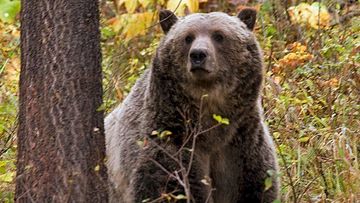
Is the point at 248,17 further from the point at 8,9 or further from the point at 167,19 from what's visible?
the point at 8,9

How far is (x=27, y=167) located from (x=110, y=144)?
1.31 meters

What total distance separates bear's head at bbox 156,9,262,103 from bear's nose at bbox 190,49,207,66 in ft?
0.17

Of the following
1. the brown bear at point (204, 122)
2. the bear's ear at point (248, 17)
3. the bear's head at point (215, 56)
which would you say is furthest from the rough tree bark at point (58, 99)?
the bear's ear at point (248, 17)

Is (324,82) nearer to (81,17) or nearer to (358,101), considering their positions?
(358,101)

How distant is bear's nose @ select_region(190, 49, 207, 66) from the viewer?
5523mm

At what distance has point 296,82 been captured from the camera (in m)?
7.92

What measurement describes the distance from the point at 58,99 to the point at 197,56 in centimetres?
92

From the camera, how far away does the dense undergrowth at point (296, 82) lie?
632 cm

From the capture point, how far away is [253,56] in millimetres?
5859

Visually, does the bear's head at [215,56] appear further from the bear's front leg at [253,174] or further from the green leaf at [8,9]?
the green leaf at [8,9]

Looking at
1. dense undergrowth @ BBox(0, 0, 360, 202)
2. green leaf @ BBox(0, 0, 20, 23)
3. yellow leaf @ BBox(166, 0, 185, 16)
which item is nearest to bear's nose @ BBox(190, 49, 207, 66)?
dense undergrowth @ BBox(0, 0, 360, 202)

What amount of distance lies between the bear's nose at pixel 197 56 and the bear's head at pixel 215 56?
0.05m

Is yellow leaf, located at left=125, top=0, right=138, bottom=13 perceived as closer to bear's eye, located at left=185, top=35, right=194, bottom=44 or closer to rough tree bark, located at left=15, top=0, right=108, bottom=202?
bear's eye, located at left=185, top=35, right=194, bottom=44

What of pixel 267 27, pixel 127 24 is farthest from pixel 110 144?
pixel 267 27
